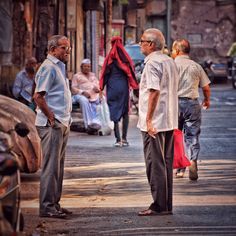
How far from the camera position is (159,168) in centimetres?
1110

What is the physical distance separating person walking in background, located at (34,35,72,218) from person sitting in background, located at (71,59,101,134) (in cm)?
1090

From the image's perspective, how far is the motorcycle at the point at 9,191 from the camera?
6.75m

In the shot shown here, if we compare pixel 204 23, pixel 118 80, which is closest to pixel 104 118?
pixel 118 80

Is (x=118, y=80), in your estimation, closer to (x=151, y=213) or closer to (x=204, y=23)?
(x=151, y=213)

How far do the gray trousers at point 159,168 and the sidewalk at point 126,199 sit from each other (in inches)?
7.4

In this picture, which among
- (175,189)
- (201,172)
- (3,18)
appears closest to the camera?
(175,189)

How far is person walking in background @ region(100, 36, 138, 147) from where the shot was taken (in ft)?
65.2

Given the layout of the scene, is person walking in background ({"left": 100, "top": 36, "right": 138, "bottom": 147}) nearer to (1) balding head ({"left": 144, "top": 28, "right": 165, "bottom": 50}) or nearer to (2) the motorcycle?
(1) balding head ({"left": 144, "top": 28, "right": 165, "bottom": 50})

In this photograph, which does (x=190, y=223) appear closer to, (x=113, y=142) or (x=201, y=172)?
(x=201, y=172)

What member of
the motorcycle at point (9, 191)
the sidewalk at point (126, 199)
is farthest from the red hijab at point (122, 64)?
the motorcycle at point (9, 191)

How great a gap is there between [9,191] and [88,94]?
15150 mm

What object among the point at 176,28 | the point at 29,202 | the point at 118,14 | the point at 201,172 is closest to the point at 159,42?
the point at 29,202

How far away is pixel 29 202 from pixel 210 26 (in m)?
54.1

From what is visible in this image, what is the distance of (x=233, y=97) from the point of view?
132ft
